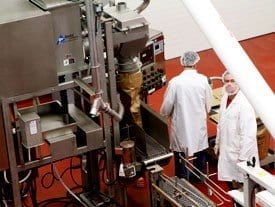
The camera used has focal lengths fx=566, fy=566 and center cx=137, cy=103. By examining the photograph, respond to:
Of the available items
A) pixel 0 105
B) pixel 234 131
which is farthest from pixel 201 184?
pixel 0 105

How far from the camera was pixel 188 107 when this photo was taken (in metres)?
4.85

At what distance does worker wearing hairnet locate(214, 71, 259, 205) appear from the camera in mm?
4340

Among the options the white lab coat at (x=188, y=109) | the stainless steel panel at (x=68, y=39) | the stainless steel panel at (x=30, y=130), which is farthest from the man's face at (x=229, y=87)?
the stainless steel panel at (x=30, y=130)

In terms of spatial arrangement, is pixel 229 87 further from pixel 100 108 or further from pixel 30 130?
pixel 30 130

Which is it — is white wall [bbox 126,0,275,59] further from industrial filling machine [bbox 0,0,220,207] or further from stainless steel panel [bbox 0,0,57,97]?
stainless steel panel [bbox 0,0,57,97]

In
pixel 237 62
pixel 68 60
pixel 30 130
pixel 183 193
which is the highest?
pixel 237 62

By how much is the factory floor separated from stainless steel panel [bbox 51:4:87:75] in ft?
3.68

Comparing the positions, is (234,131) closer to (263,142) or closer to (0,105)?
(263,142)

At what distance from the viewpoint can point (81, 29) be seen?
12.3 feet

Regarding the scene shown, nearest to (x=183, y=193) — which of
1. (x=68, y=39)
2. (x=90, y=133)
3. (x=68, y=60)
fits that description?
(x=90, y=133)

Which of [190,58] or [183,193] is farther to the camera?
[190,58]

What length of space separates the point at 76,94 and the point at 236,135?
4.25 feet

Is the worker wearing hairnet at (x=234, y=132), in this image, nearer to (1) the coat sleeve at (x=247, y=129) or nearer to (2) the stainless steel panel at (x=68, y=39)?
(1) the coat sleeve at (x=247, y=129)

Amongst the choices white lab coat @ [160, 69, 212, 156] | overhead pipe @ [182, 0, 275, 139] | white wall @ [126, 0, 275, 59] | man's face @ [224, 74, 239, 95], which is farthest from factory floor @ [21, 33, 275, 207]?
overhead pipe @ [182, 0, 275, 139]
